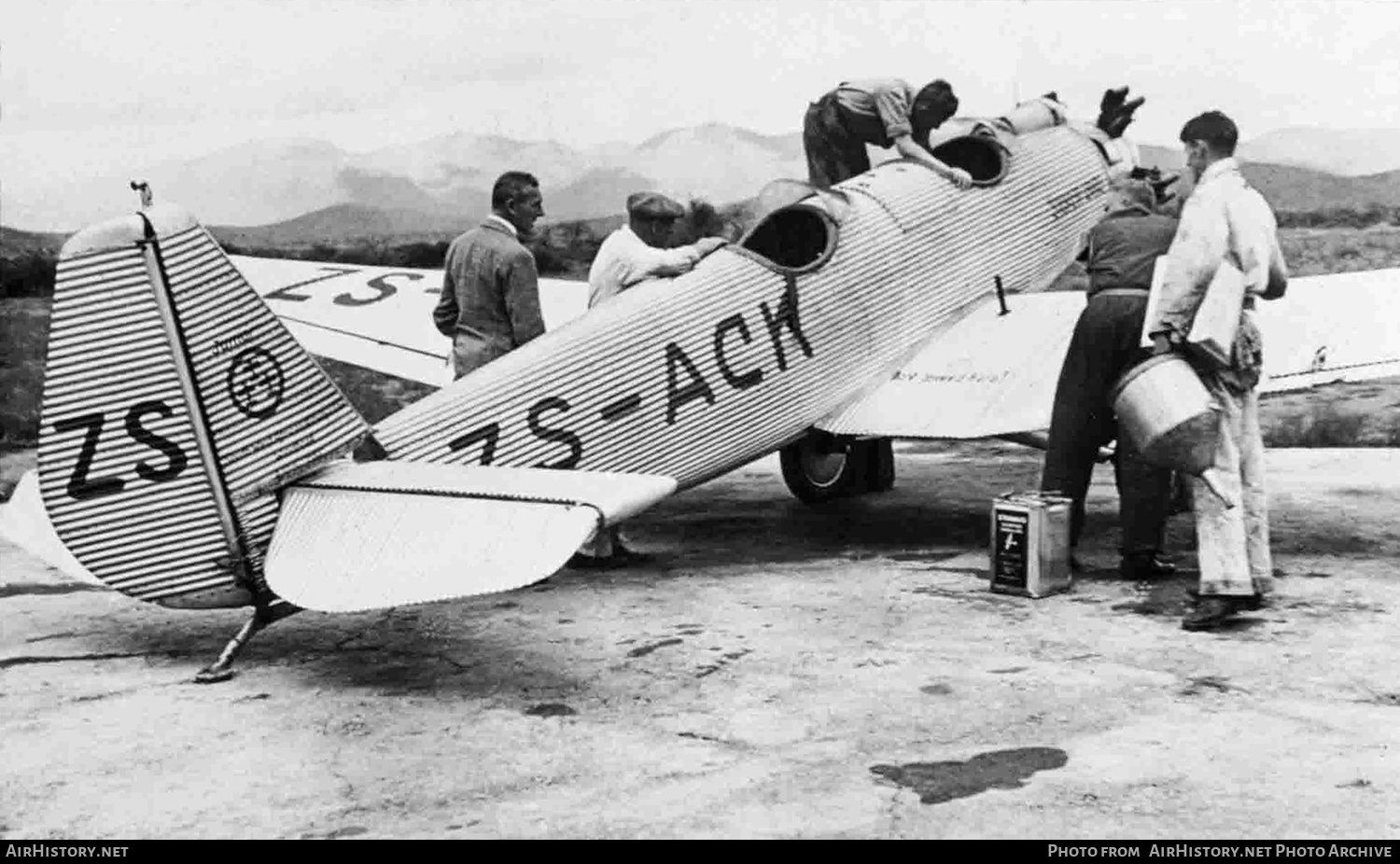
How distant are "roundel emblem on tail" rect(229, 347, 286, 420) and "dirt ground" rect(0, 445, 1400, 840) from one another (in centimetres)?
101

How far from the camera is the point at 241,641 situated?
18.7ft

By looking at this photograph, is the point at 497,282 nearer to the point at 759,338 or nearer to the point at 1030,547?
the point at 759,338

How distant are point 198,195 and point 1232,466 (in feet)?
29.3

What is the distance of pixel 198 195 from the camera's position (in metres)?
12.3

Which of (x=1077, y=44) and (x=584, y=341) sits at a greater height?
(x=1077, y=44)

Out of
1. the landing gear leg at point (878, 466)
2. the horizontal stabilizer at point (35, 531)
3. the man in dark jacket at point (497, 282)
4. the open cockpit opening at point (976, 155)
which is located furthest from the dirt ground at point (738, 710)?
the open cockpit opening at point (976, 155)

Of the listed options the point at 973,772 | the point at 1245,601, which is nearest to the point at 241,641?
the point at 973,772

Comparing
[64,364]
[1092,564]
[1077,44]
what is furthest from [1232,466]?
[1077,44]

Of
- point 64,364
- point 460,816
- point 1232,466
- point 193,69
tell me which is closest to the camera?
point 460,816

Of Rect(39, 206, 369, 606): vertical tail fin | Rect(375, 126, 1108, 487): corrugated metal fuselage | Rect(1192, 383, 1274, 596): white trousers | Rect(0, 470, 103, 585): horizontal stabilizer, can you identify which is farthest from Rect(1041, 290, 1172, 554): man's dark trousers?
Rect(0, 470, 103, 585): horizontal stabilizer

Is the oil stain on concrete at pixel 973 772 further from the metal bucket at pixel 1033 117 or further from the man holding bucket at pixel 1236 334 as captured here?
the metal bucket at pixel 1033 117

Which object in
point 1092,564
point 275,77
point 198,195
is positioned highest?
point 275,77

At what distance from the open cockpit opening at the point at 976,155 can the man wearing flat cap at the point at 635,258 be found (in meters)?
2.21

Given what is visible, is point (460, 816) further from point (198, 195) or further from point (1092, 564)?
point (198, 195)
